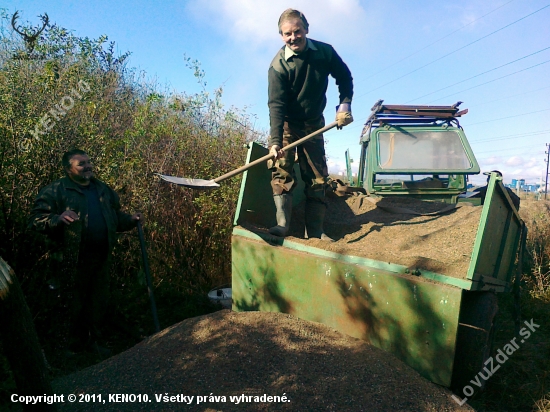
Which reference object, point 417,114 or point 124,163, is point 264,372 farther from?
point 417,114

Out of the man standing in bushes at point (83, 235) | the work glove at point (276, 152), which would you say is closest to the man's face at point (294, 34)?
the work glove at point (276, 152)

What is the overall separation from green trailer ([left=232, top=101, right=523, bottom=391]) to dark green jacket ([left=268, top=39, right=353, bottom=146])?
0.46 meters

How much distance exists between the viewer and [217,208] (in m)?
5.73

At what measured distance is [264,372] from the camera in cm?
244

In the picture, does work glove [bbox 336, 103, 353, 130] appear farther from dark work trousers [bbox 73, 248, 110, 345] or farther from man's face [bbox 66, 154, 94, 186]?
dark work trousers [bbox 73, 248, 110, 345]

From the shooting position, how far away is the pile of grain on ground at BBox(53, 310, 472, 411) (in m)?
2.25

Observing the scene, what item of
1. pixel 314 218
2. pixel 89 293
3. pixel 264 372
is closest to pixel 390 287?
pixel 264 372

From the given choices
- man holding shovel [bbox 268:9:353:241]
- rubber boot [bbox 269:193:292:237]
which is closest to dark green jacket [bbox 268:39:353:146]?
man holding shovel [bbox 268:9:353:241]

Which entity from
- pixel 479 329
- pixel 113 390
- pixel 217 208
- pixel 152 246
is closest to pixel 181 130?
pixel 217 208

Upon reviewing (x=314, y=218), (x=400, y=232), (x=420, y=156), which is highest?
(x=420, y=156)

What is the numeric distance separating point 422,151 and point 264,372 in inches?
156

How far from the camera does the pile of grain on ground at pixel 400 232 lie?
2.92 metres

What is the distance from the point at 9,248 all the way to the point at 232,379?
2.66 meters

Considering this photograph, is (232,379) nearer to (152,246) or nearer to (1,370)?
(1,370)
